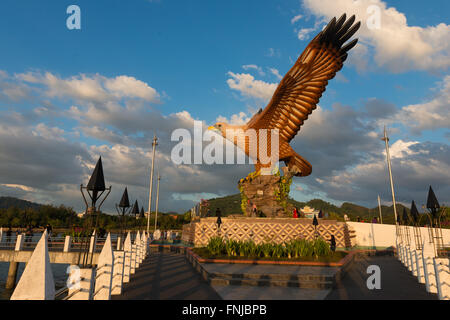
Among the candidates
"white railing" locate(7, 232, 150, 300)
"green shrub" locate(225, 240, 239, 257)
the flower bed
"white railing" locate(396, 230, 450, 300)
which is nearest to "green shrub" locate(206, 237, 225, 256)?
the flower bed

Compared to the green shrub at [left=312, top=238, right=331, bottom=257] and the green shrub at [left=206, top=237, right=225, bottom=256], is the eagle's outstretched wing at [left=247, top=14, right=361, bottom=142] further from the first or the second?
the green shrub at [left=206, top=237, right=225, bottom=256]

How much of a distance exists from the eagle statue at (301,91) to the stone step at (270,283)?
13.8 m

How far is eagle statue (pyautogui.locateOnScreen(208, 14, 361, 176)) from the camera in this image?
18.3 m

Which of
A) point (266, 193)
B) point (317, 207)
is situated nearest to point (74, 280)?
point (266, 193)

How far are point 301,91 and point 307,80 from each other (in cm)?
86

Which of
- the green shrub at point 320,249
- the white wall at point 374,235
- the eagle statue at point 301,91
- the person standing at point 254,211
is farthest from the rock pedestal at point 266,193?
the white wall at point 374,235

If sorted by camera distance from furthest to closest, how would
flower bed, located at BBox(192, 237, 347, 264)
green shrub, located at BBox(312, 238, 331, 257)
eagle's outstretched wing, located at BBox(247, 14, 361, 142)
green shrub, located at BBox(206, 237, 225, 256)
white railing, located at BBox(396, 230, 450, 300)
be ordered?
eagle's outstretched wing, located at BBox(247, 14, 361, 142) → green shrub, located at BBox(206, 237, 225, 256) → green shrub, located at BBox(312, 238, 331, 257) → flower bed, located at BBox(192, 237, 347, 264) → white railing, located at BBox(396, 230, 450, 300)

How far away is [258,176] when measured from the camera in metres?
21.7

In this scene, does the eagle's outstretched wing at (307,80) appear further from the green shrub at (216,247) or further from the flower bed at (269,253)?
the green shrub at (216,247)
